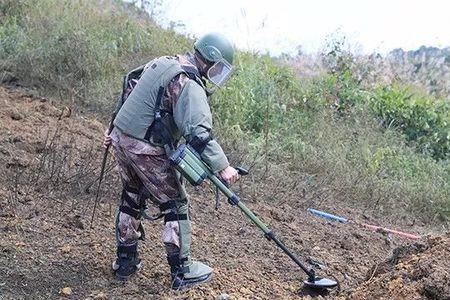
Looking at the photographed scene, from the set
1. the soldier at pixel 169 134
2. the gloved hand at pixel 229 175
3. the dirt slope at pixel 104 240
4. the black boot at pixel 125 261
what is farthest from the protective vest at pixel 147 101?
the dirt slope at pixel 104 240

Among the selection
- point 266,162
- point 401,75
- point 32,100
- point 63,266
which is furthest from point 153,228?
point 401,75

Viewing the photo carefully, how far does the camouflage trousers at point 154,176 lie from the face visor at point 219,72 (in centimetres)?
52

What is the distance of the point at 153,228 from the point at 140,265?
86 cm

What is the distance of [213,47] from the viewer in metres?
4.09

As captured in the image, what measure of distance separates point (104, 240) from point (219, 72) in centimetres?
157

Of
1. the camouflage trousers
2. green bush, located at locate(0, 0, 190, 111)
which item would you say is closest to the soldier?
the camouflage trousers

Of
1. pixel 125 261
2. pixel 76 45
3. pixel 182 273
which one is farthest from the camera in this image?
pixel 76 45

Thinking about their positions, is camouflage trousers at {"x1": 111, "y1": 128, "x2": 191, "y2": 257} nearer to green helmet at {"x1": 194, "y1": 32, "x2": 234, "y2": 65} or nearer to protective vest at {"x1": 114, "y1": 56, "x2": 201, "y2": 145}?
protective vest at {"x1": 114, "y1": 56, "x2": 201, "y2": 145}

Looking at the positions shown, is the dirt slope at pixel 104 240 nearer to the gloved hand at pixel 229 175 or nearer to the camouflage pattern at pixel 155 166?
the camouflage pattern at pixel 155 166

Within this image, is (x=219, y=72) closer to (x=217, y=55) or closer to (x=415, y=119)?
(x=217, y=55)

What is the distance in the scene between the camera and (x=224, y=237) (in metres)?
5.54

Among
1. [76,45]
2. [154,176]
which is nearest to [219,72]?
[154,176]

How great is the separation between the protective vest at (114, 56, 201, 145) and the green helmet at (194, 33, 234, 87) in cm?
15

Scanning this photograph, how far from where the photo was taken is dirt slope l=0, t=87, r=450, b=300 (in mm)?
4301
